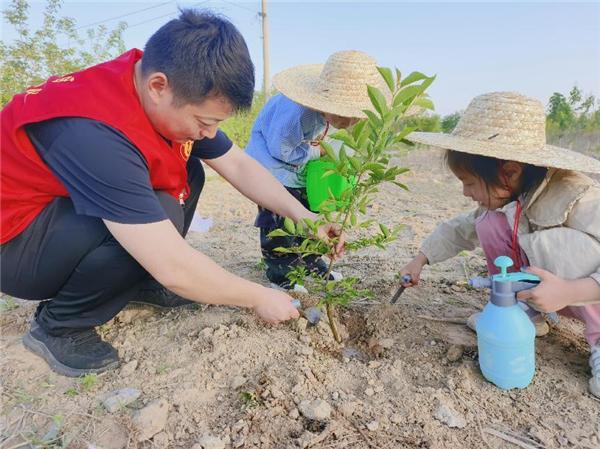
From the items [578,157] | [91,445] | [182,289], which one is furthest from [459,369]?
[91,445]

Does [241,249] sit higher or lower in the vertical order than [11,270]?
lower

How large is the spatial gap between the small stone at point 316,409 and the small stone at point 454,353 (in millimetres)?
595

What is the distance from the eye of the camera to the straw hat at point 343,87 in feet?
7.22

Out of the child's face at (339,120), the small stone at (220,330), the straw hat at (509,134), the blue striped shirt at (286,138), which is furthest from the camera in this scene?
the blue striped shirt at (286,138)

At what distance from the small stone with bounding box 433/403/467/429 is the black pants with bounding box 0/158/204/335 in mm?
1164

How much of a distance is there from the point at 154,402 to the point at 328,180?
4.49 ft

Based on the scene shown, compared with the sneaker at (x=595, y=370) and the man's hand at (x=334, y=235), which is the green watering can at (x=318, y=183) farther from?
the sneaker at (x=595, y=370)

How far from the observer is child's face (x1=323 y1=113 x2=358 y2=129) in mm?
2326

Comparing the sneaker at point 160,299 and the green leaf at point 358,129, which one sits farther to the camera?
the sneaker at point 160,299

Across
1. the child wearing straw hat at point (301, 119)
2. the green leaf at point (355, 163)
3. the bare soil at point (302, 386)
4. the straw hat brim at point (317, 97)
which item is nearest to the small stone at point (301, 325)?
the bare soil at point (302, 386)

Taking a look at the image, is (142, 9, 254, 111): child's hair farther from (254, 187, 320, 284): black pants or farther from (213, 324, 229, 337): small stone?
(254, 187, 320, 284): black pants

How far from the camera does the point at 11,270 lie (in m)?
1.68

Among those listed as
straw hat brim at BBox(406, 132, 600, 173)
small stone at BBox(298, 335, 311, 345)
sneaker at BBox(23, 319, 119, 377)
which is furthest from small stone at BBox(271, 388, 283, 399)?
straw hat brim at BBox(406, 132, 600, 173)

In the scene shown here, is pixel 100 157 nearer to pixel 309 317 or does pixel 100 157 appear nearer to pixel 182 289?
pixel 182 289
